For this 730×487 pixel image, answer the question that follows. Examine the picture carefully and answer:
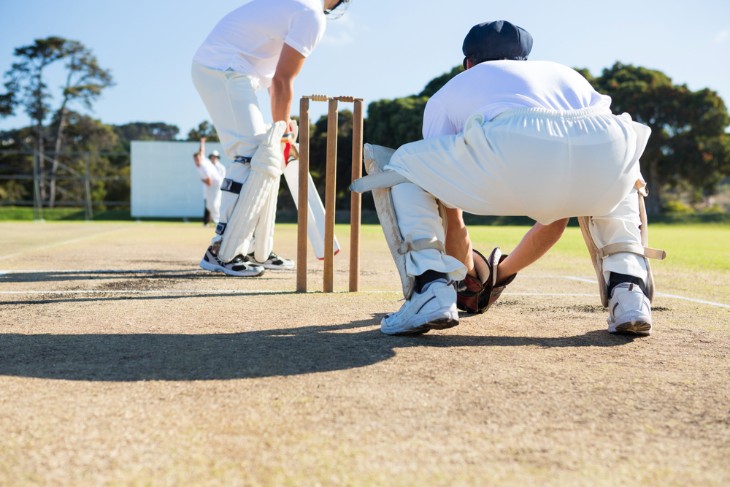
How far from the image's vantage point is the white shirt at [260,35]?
177 inches

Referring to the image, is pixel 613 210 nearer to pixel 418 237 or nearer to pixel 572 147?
pixel 572 147

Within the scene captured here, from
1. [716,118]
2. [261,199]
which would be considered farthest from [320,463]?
[716,118]

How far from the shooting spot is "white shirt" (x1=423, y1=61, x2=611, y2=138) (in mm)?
2473

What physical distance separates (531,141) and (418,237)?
0.51 meters

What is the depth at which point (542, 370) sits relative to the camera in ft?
6.82

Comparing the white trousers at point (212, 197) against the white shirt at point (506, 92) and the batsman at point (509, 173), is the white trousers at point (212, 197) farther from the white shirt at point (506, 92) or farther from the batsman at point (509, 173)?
the white shirt at point (506, 92)

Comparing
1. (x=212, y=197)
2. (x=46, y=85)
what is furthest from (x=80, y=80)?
(x=212, y=197)

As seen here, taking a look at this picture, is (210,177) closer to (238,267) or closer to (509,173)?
(238,267)

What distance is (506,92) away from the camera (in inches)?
97.9

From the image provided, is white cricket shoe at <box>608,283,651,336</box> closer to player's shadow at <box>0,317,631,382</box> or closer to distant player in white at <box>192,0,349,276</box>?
player's shadow at <box>0,317,631,382</box>

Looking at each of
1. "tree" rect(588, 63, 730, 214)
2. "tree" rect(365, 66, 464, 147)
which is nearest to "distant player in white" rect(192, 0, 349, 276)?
"tree" rect(365, 66, 464, 147)

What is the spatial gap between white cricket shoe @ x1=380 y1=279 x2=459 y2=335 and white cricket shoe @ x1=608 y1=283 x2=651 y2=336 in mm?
621

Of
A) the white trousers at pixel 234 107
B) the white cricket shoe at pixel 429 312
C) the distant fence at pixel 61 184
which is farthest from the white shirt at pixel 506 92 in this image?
the distant fence at pixel 61 184

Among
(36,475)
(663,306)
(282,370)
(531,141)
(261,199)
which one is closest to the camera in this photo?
(36,475)
